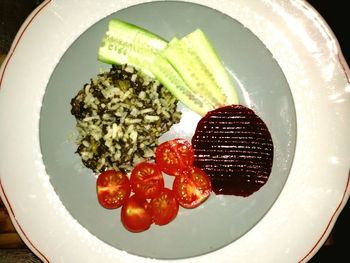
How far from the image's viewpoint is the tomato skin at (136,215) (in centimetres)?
414

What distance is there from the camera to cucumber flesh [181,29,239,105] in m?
4.36

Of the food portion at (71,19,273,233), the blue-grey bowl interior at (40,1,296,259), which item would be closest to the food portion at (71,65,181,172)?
the food portion at (71,19,273,233)

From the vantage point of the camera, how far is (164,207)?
415cm

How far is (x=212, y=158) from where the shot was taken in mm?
4336

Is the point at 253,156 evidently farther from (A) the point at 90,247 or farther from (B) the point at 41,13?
(B) the point at 41,13

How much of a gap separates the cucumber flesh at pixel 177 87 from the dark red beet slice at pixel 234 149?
0.12 metres

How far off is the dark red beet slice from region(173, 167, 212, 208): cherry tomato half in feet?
0.37

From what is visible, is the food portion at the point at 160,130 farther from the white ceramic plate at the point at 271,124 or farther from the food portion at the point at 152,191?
the white ceramic plate at the point at 271,124

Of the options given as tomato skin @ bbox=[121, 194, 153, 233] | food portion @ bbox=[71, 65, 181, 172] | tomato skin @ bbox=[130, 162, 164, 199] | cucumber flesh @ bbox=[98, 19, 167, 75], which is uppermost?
cucumber flesh @ bbox=[98, 19, 167, 75]

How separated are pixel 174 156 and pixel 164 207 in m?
0.50

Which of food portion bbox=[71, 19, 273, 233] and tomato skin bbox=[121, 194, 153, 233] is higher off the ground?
food portion bbox=[71, 19, 273, 233]

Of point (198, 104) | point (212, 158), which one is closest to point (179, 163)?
point (212, 158)

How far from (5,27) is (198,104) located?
2.26 metres

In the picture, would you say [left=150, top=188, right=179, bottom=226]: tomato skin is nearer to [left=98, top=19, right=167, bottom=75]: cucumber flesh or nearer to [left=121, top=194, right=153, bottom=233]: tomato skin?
[left=121, top=194, right=153, bottom=233]: tomato skin
